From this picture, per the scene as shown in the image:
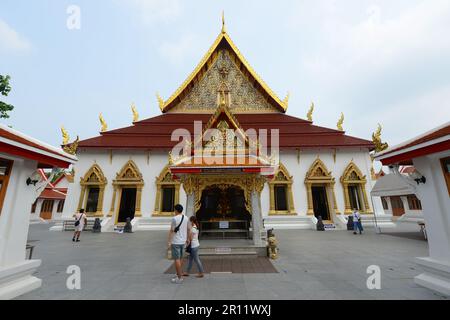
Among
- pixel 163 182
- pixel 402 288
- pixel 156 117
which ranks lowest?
pixel 402 288

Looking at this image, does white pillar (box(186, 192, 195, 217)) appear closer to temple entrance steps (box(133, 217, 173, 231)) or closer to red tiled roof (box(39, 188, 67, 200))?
temple entrance steps (box(133, 217, 173, 231))

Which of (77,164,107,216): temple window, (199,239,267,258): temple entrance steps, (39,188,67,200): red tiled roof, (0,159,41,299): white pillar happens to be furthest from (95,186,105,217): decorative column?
(39,188,67,200): red tiled roof

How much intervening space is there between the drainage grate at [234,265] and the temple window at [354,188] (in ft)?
31.3

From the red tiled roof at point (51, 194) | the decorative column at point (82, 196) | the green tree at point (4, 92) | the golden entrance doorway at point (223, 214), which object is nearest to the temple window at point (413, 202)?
the golden entrance doorway at point (223, 214)

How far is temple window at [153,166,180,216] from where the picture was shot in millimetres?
12938

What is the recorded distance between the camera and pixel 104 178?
13.0 meters

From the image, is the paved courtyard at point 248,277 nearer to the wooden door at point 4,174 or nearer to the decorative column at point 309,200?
the wooden door at point 4,174

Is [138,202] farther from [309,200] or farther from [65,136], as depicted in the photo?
[309,200]

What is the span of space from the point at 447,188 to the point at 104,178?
14645 millimetres
